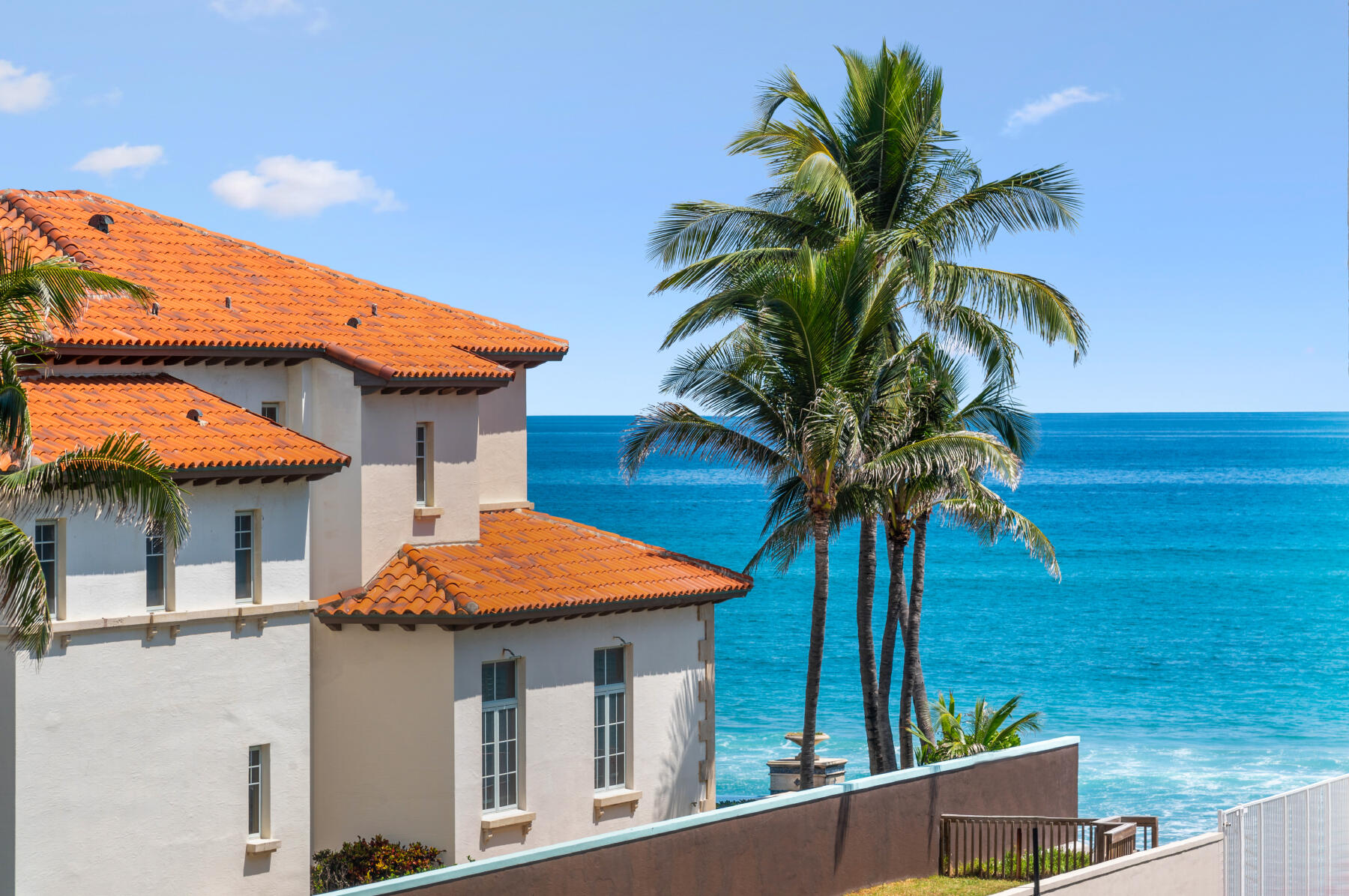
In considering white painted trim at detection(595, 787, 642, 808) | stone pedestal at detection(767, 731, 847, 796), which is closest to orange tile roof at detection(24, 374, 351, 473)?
white painted trim at detection(595, 787, 642, 808)

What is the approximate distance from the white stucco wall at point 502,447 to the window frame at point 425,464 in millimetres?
2452

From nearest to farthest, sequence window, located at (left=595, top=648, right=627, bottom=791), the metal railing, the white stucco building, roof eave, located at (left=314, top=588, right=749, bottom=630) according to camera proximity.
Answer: the white stucco building < the metal railing < roof eave, located at (left=314, top=588, right=749, bottom=630) < window, located at (left=595, top=648, right=627, bottom=791)

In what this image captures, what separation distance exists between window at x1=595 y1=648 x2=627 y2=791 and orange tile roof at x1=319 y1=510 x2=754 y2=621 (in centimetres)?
124

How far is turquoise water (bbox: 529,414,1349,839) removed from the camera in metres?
59.2

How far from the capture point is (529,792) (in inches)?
851

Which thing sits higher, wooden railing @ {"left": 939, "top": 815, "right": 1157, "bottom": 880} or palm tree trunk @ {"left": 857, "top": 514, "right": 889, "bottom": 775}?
palm tree trunk @ {"left": 857, "top": 514, "right": 889, "bottom": 775}

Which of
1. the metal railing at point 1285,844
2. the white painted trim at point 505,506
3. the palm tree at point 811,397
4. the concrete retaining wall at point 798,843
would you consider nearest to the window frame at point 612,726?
the palm tree at point 811,397

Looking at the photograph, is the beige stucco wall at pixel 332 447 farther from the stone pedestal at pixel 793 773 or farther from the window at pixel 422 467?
the stone pedestal at pixel 793 773

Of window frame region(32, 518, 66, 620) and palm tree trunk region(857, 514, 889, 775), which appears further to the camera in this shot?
palm tree trunk region(857, 514, 889, 775)

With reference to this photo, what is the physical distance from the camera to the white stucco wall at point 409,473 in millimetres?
Result: 22734

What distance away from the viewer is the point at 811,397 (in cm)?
2453

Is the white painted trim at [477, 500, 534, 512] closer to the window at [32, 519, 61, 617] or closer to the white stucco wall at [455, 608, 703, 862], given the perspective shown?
the white stucco wall at [455, 608, 703, 862]

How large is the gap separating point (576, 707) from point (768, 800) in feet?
13.5

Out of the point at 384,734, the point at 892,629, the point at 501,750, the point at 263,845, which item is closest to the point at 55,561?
the point at 263,845
